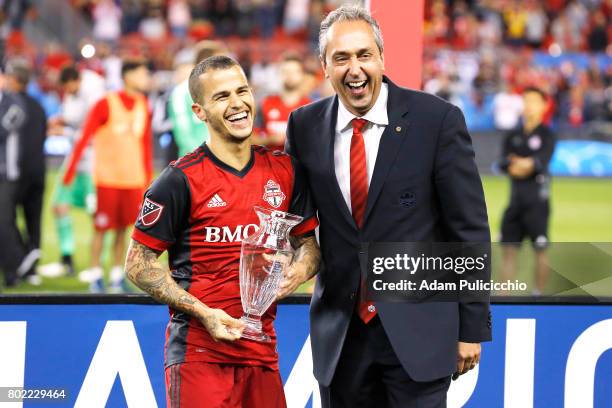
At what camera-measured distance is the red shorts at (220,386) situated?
336cm

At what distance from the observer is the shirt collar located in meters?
3.46

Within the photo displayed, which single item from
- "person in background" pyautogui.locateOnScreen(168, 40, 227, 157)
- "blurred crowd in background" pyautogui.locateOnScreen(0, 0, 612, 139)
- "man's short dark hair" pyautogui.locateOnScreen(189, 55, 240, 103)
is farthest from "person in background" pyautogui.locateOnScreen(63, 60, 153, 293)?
"blurred crowd in background" pyautogui.locateOnScreen(0, 0, 612, 139)

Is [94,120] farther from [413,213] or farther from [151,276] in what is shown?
[413,213]

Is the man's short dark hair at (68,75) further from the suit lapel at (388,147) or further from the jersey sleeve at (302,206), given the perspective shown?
the suit lapel at (388,147)

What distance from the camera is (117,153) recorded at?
8.78 metres

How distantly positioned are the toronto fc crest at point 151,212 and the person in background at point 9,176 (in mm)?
6126

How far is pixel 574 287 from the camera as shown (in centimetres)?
445

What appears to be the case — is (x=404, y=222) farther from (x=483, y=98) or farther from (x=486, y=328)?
(x=483, y=98)

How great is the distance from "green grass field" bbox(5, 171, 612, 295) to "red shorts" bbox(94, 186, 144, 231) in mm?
644

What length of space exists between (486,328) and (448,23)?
24223mm

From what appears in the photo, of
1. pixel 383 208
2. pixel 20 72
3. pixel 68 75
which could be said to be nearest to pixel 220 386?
pixel 383 208

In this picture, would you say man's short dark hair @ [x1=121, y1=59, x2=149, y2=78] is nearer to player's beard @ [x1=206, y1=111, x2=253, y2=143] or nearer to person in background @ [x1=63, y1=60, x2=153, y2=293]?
person in background @ [x1=63, y1=60, x2=153, y2=293]

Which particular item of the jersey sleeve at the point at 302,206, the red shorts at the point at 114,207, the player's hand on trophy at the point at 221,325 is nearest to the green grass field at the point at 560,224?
the red shorts at the point at 114,207

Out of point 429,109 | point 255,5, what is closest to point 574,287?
point 429,109
